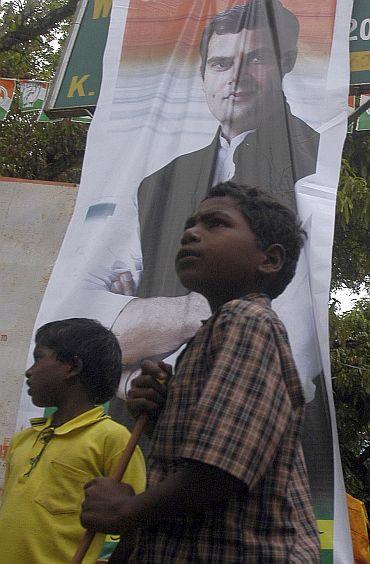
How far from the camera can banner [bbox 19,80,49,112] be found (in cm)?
668

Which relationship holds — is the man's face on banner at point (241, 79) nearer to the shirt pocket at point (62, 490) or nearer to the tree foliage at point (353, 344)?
the shirt pocket at point (62, 490)

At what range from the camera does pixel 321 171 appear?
2988 millimetres

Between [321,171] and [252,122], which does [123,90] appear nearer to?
[252,122]

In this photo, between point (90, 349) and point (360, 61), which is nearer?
point (90, 349)

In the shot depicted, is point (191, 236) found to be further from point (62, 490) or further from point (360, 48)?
point (360, 48)

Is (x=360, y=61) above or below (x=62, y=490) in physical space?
above

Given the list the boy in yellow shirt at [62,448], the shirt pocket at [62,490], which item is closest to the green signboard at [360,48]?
the boy in yellow shirt at [62,448]

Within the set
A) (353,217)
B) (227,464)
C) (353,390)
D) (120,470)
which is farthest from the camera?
(353,390)

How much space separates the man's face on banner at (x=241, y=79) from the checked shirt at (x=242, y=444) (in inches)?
67.6

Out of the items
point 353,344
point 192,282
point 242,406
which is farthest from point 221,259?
point 353,344

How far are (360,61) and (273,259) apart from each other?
2.01m

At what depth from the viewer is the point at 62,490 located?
235 cm

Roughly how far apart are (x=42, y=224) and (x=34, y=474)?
6.80 feet

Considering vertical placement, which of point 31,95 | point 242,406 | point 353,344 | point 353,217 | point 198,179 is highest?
point 31,95
